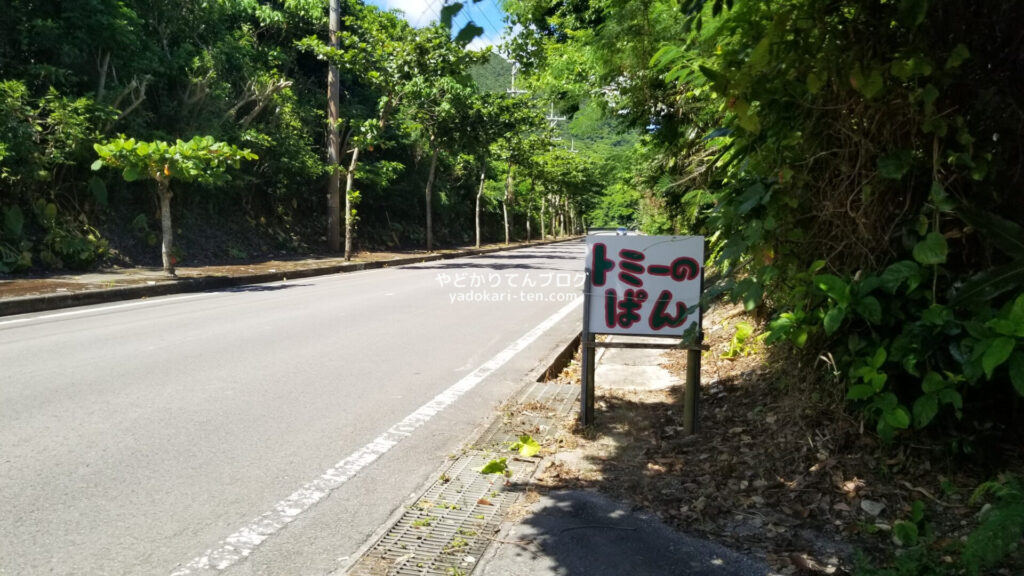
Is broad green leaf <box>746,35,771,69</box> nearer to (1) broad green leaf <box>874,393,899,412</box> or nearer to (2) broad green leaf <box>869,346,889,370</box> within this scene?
(2) broad green leaf <box>869,346,889,370</box>

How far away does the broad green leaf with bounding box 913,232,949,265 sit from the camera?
2.93 metres

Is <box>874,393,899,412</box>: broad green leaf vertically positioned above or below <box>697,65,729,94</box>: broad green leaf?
below

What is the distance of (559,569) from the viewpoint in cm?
279

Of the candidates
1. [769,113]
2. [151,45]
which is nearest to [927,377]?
[769,113]

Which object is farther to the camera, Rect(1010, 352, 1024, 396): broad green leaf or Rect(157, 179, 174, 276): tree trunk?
Rect(157, 179, 174, 276): tree trunk

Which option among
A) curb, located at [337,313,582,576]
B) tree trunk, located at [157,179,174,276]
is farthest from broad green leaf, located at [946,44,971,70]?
tree trunk, located at [157,179,174,276]

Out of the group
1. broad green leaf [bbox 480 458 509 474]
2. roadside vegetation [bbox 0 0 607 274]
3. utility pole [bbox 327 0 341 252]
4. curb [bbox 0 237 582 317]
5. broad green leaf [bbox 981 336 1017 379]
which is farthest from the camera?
utility pole [bbox 327 0 341 252]

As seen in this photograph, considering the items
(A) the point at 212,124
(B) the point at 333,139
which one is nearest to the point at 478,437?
(A) the point at 212,124

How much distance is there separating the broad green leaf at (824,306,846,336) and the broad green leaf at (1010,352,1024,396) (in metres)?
0.64

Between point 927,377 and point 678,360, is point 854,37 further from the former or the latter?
point 678,360

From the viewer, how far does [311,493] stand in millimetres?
3672

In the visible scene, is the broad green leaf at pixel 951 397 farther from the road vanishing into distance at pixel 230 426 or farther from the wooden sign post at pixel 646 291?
the road vanishing into distance at pixel 230 426

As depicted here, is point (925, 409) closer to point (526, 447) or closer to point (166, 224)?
point (526, 447)

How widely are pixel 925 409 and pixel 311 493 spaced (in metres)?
2.96
